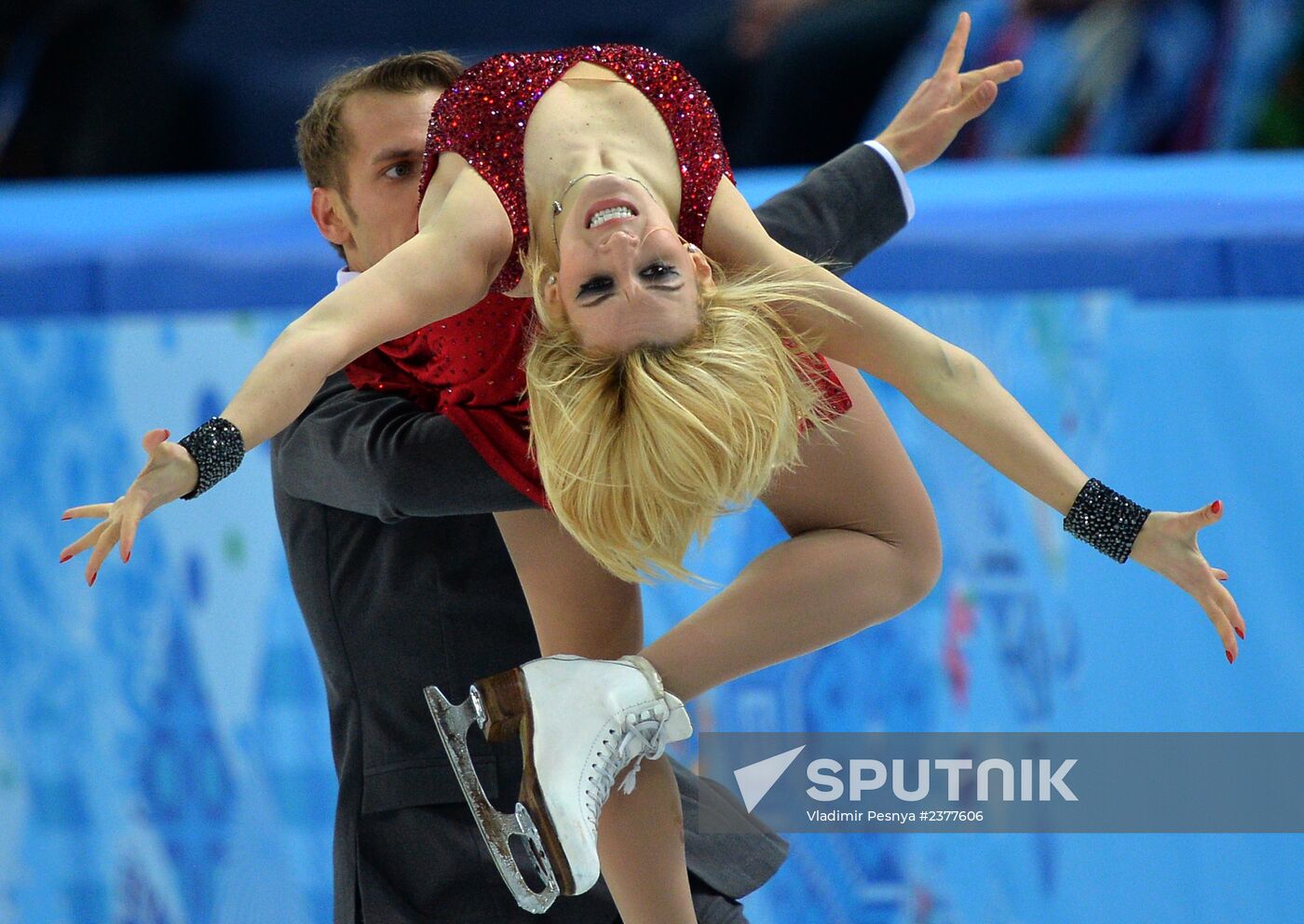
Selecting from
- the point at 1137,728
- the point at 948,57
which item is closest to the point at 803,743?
the point at 1137,728

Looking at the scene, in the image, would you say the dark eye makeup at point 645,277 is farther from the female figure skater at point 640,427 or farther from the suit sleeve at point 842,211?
the suit sleeve at point 842,211

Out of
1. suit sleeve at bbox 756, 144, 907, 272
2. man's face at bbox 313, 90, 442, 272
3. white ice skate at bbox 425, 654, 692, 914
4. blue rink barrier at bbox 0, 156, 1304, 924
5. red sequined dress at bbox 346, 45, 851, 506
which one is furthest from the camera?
blue rink barrier at bbox 0, 156, 1304, 924

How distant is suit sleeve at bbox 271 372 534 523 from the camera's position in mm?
1845

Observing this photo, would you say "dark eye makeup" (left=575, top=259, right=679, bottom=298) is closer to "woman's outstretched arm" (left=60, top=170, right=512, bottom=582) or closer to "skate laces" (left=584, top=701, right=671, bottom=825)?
"woman's outstretched arm" (left=60, top=170, right=512, bottom=582)

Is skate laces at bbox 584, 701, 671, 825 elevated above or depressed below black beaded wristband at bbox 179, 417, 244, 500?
below

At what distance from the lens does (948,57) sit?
2.32 m

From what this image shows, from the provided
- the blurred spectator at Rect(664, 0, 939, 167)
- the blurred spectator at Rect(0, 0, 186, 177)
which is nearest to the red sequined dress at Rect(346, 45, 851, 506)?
the blurred spectator at Rect(664, 0, 939, 167)

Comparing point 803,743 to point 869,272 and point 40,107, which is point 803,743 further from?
point 40,107

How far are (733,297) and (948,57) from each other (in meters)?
0.70

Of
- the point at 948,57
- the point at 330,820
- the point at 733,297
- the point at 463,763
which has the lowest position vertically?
the point at 463,763

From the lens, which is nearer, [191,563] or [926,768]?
[926,768]

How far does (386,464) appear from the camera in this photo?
1.85 meters

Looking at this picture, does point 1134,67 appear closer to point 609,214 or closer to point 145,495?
point 609,214

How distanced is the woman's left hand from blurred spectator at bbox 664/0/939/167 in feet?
10.1
